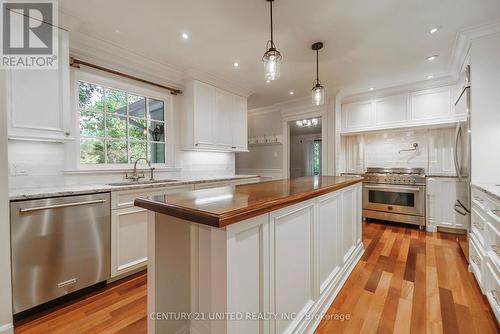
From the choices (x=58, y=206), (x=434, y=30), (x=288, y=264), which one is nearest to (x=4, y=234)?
(x=58, y=206)

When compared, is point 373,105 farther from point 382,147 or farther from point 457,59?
point 457,59

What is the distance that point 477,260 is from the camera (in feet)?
6.40

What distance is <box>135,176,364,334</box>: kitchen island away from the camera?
2.73 feet

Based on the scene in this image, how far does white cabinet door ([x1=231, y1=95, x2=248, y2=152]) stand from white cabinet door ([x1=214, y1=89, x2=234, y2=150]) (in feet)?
0.25

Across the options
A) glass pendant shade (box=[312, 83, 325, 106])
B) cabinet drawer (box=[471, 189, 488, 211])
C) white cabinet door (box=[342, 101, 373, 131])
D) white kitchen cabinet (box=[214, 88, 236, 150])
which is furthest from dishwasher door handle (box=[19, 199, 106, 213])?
white cabinet door (box=[342, 101, 373, 131])

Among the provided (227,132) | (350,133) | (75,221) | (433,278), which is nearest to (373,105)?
(350,133)

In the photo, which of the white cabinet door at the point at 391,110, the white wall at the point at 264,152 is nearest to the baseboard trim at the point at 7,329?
the white wall at the point at 264,152

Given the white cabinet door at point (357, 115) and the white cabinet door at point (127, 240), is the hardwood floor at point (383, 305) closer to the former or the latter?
the white cabinet door at point (127, 240)

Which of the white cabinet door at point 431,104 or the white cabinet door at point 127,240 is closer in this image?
the white cabinet door at point 127,240

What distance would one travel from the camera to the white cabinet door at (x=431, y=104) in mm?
3367

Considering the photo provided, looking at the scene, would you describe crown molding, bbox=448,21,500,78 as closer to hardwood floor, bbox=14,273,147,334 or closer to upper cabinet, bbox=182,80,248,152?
upper cabinet, bbox=182,80,248,152

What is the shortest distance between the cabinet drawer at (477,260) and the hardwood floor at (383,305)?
9 cm

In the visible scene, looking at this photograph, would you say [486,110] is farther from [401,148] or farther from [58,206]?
[58,206]

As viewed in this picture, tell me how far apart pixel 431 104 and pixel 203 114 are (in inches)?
145
